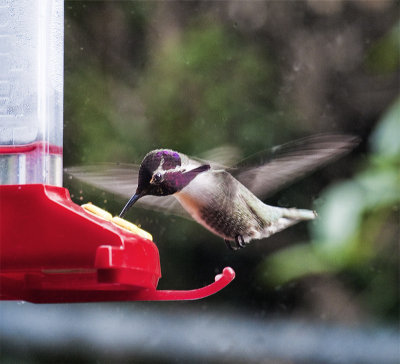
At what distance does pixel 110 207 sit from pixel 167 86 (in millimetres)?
1185

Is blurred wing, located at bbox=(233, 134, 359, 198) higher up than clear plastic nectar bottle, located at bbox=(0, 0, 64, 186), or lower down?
lower down

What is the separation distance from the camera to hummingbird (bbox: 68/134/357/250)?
1569mm

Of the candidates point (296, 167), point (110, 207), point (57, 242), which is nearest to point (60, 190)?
point (57, 242)

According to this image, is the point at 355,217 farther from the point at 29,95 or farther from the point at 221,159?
the point at 29,95

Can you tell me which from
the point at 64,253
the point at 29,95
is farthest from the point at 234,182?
the point at 64,253

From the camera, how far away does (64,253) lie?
1.11 m

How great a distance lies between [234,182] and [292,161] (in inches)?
5.5

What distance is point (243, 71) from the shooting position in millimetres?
3266

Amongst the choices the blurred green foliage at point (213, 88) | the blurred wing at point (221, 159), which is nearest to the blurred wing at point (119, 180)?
the blurred wing at point (221, 159)

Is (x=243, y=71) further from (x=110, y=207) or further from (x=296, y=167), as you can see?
(x=296, y=167)

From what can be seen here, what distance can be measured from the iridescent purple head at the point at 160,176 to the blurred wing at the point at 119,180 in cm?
8

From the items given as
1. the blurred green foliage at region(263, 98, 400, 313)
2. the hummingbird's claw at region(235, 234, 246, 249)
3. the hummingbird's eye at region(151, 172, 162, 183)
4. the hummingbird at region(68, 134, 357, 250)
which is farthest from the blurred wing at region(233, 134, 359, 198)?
the blurred green foliage at region(263, 98, 400, 313)

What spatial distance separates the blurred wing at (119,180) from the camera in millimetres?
1622

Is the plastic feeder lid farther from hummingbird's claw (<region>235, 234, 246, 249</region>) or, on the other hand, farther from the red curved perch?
hummingbird's claw (<region>235, 234, 246, 249</region>)
